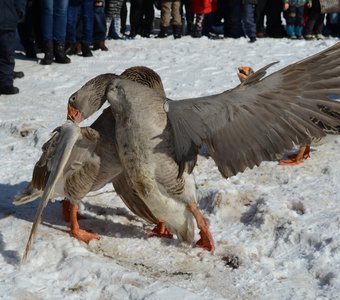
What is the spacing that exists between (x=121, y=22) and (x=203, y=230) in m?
11.3

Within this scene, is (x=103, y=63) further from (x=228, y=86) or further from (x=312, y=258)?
(x=312, y=258)

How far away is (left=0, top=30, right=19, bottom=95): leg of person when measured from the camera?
8398 mm

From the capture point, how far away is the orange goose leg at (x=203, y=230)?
4.24 metres

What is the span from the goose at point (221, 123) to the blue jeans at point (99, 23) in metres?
7.33

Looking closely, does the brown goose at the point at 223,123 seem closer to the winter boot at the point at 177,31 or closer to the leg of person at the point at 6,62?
the leg of person at the point at 6,62

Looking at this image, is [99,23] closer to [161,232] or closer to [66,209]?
[66,209]

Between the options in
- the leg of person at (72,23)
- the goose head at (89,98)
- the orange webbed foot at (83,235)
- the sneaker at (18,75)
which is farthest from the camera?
the leg of person at (72,23)

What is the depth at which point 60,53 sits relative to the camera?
33.2 ft

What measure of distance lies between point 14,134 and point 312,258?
3.87 metres

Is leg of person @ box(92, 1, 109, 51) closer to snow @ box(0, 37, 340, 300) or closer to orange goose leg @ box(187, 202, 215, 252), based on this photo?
snow @ box(0, 37, 340, 300)

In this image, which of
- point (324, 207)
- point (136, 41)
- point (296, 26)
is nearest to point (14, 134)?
point (324, 207)

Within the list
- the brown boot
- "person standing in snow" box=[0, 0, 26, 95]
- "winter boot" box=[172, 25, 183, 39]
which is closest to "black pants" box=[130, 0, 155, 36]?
"winter boot" box=[172, 25, 183, 39]

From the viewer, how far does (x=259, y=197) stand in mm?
4938

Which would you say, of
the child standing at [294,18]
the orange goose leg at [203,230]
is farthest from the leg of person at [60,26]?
the orange goose leg at [203,230]
